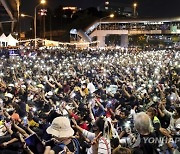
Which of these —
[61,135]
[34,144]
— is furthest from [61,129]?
[34,144]

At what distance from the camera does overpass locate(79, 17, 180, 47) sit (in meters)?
74.6

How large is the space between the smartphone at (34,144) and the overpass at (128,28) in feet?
215

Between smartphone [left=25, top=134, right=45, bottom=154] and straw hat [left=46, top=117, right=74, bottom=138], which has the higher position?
straw hat [left=46, top=117, right=74, bottom=138]

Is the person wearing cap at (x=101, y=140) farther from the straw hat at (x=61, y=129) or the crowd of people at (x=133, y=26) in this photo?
the crowd of people at (x=133, y=26)

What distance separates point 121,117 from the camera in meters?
8.26

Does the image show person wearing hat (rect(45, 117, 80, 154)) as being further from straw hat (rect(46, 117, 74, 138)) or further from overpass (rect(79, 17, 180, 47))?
overpass (rect(79, 17, 180, 47))

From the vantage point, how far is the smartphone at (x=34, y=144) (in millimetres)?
5531

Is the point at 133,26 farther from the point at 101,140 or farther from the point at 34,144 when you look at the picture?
the point at 101,140

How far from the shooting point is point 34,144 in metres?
5.62

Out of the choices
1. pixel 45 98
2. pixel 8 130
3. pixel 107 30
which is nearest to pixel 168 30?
pixel 107 30

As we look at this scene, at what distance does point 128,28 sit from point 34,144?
76577 mm

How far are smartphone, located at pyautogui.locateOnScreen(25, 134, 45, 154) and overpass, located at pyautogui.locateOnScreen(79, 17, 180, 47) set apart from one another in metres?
65.7

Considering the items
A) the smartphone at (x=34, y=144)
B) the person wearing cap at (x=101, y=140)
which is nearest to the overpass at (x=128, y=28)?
the smartphone at (x=34, y=144)

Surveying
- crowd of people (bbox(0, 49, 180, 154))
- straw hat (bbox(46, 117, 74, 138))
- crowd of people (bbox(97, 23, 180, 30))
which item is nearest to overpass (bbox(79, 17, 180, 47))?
crowd of people (bbox(97, 23, 180, 30))
